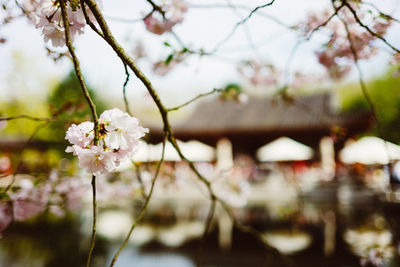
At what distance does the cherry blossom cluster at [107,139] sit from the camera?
102cm

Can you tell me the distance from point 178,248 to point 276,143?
1138 cm

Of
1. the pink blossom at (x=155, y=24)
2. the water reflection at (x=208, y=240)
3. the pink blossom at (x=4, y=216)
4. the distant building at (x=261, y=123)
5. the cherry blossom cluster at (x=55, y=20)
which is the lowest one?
the water reflection at (x=208, y=240)

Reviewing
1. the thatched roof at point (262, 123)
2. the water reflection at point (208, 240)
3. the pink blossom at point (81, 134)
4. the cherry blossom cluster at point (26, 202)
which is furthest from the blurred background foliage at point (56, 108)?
the thatched roof at point (262, 123)

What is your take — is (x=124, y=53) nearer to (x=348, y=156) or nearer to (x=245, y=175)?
(x=245, y=175)

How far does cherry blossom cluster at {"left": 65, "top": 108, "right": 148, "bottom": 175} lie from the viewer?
102cm

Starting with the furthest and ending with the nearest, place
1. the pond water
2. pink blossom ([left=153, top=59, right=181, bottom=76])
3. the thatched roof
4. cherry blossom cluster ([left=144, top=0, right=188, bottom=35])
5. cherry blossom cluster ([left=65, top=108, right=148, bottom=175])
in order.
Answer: the thatched roof
the pond water
pink blossom ([left=153, top=59, right=181, bottom=76])
cherry blossom cluster ([left=144, top=0, right=188, bottom=35])
cherry blossom cluster ([left=65, top=108, right=148, bottom=175])

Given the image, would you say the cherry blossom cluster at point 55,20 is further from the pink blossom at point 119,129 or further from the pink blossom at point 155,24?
the pink blossom at point 155,24

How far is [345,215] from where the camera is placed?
30.4ft

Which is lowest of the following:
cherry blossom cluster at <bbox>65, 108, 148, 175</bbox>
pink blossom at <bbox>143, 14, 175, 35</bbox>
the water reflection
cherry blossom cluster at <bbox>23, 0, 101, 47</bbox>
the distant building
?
the water reflection

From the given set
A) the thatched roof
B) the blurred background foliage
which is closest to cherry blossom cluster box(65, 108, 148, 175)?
the blurred background foliage

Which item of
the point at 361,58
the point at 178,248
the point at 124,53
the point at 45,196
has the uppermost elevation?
the point at 361,58

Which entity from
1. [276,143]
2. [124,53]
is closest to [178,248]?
[124,53]

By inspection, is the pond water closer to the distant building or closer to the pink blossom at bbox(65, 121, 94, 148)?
the pink blossom at bbox(65, 121, 94, 148)

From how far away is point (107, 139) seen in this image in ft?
3.39
